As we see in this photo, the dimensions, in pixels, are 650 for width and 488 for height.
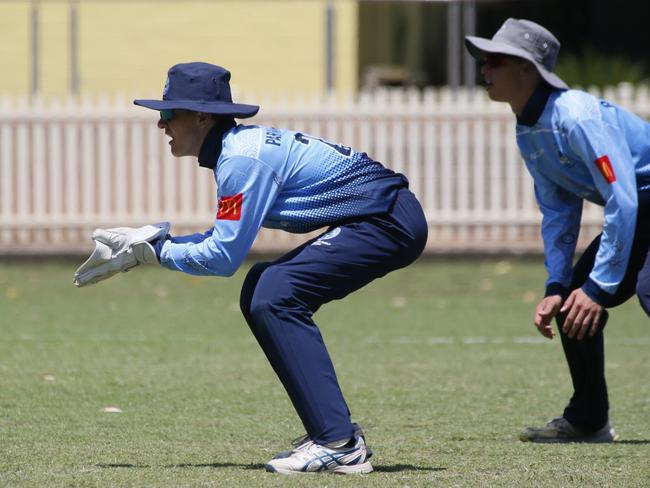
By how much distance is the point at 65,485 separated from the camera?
4.86m

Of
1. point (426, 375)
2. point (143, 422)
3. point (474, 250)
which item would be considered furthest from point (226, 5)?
point (143, 422)

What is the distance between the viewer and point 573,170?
5.32 metres

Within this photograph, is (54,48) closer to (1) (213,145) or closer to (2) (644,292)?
(1) (213,145)

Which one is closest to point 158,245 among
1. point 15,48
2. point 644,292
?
point 644,292

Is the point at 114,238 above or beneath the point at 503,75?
beneath

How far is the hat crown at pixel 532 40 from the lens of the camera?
17.2ft

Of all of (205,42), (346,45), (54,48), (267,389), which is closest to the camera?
(267,389)

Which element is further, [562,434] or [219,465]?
[562,434]

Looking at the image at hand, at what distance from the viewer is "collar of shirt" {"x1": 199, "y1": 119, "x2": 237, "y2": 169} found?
5137mm

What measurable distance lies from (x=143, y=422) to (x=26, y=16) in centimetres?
1372

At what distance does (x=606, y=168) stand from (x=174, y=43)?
14.4m

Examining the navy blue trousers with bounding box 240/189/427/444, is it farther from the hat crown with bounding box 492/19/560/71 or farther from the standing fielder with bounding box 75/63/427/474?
the hat crown with bounding box 492/19/560/71

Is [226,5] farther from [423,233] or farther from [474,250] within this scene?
[423,233]

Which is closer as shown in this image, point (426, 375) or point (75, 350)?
point (426, 375)
